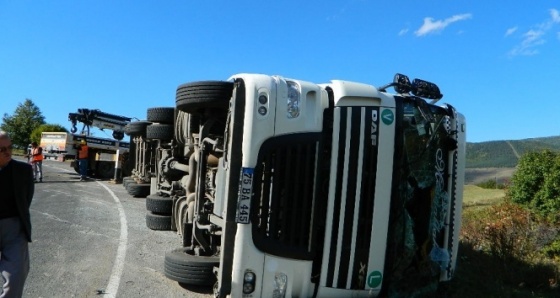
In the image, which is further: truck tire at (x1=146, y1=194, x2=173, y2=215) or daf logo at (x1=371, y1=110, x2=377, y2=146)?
truck tire at (x1=146, y1=194, x2=173, y2=215)

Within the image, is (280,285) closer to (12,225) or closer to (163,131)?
(12,225)

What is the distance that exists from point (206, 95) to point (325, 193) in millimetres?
1298

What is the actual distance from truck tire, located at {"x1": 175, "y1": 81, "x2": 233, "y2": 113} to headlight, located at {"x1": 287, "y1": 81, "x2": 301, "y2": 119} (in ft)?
2.25

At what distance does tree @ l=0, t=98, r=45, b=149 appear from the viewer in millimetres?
51031

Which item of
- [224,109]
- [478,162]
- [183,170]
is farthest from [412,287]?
[478,162]

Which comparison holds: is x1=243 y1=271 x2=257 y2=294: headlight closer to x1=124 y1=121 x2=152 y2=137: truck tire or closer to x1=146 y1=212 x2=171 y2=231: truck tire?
x1=146 y1=212 x2=171 y2=231: truck tire

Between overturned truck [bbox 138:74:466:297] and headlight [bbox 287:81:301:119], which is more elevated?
headlight [bbox 287:81:301:119]

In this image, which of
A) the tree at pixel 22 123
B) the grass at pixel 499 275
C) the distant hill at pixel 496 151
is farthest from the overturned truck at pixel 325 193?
the tree at pixel 22 123

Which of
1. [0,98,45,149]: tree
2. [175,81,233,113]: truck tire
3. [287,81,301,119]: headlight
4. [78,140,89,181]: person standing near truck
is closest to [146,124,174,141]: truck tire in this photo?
[175,81,233,113]: truck tire

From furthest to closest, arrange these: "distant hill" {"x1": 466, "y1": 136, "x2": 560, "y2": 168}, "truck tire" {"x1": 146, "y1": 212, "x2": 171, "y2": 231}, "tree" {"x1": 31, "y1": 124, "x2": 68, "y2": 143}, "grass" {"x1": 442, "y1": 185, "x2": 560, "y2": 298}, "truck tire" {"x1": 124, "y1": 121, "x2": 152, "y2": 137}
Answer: "tree" {"x1": 31, "y1": 124, "x2": 68, "y2": 143}, "distant hill" {"x1": 466, "y1": 136, "x2": 560, "y2": 168}, "truck tire" {"x1": 124, "y1": 121, "x2": 152, "y2": 137}, "truck tire" {"x1": 146, "y1": 212, "x2": 171, "y2": 231}, "grass" {"x1": 442, "y1": 185, "x2": 560, "y2": 298}

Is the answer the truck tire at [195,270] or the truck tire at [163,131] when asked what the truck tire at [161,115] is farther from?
the truck tire at [195,270]

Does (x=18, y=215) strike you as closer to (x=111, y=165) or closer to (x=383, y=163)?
(x=383, y=163)

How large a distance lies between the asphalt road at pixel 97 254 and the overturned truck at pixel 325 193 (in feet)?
2.99

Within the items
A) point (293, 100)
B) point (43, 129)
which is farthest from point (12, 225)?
point (43, 129)
